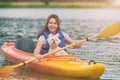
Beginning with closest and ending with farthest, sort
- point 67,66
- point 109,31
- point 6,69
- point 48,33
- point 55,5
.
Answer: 1. point 67,66
2. point 6,69
3. point 48,33
4. point 109,31
5. point 55,5

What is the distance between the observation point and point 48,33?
13305mm

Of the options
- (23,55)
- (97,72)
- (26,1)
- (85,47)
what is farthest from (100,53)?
(26,1)

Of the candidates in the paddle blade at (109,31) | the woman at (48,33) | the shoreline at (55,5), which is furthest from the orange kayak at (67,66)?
the shoreline at (55,5)

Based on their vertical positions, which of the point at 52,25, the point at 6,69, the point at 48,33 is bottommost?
the point at 6,69

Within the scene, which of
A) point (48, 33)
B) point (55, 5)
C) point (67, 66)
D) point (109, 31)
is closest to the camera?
point (67, 66)

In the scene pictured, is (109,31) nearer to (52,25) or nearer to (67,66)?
(52,25)

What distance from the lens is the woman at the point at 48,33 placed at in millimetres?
13078

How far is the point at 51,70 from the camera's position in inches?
510

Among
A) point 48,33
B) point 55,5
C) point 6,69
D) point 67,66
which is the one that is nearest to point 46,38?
point 48,33

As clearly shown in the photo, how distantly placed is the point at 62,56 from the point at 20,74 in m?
1.23

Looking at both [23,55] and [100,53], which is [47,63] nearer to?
[23,55]

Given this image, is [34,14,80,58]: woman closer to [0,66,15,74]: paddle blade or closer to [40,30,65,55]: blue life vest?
[40,30,65,55]: blue life vest

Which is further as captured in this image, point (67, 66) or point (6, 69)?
point (6, 69)

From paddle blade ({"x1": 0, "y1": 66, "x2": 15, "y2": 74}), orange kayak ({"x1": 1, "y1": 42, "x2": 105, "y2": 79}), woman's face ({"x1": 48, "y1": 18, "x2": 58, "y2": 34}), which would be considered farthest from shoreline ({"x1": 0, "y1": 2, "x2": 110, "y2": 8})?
paddle blade ({"x1": 0, "y1": 66, "x2": 15, "y2": 74})
